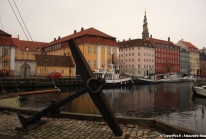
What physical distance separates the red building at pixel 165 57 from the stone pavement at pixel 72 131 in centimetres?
8419

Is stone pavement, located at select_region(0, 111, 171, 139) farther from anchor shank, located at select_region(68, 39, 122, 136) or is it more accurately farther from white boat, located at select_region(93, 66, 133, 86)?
white boat, located at select_region(93, 66, 133, 86)

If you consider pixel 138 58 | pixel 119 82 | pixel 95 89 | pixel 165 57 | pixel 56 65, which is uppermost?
pixel 165 57

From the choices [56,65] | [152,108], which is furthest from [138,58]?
[152,108]

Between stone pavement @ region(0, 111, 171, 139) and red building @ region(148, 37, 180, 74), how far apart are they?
84186mm

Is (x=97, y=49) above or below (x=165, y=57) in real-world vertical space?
below

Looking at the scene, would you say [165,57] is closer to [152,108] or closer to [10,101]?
[152,108]

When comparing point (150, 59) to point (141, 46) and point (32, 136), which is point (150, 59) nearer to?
point (141, 46)

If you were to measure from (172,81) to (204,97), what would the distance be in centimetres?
4024

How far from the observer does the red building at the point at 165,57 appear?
88188mm

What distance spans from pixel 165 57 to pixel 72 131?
92063mm

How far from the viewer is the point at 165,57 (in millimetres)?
91875

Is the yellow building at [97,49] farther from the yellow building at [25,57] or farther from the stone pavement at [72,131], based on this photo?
the stone pavement at [72,131]

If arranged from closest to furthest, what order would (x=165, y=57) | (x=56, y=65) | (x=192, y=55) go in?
(x=56, y=65), (x=165, y=57), (x=192, y=55)

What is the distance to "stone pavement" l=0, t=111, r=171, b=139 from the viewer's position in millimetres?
5402
